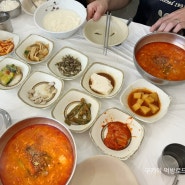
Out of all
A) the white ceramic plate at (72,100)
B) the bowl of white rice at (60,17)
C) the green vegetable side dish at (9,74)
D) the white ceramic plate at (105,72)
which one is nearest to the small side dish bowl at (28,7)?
the bowl of white rice at (60,17)

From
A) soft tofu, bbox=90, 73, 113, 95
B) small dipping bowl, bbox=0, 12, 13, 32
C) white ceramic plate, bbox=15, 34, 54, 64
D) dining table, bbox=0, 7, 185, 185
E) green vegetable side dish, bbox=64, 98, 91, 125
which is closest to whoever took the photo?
dining table, bbox=0, 7, 185, 185

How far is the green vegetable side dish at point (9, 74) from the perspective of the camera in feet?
4.68

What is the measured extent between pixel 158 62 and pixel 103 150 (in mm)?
645

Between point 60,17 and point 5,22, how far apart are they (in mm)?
367

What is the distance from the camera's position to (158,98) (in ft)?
4.45

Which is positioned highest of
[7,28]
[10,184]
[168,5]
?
[168,5]

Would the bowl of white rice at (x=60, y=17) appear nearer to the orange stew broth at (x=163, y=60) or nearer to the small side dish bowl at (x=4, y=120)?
the orange stew broth at (x=163, y=60)

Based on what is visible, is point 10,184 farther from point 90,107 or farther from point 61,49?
point 61,49

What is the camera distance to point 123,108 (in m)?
1.35

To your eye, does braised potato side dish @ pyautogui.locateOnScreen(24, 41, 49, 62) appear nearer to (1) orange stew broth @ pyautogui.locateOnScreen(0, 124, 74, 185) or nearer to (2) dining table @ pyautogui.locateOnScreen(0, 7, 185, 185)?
(2) dining table @ pyautogui.locateOnScreen(0, 7, 185, 185)

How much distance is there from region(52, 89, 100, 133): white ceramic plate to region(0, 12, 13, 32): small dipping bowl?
69 cm

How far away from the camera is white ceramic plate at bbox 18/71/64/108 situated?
133 cm

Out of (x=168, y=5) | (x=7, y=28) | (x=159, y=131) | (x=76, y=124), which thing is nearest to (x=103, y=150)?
(x=76, y=124)

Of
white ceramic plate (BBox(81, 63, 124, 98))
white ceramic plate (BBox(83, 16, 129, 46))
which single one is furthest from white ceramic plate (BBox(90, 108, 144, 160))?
white ceramic plate (BBox(83, 16, 129, 46))
